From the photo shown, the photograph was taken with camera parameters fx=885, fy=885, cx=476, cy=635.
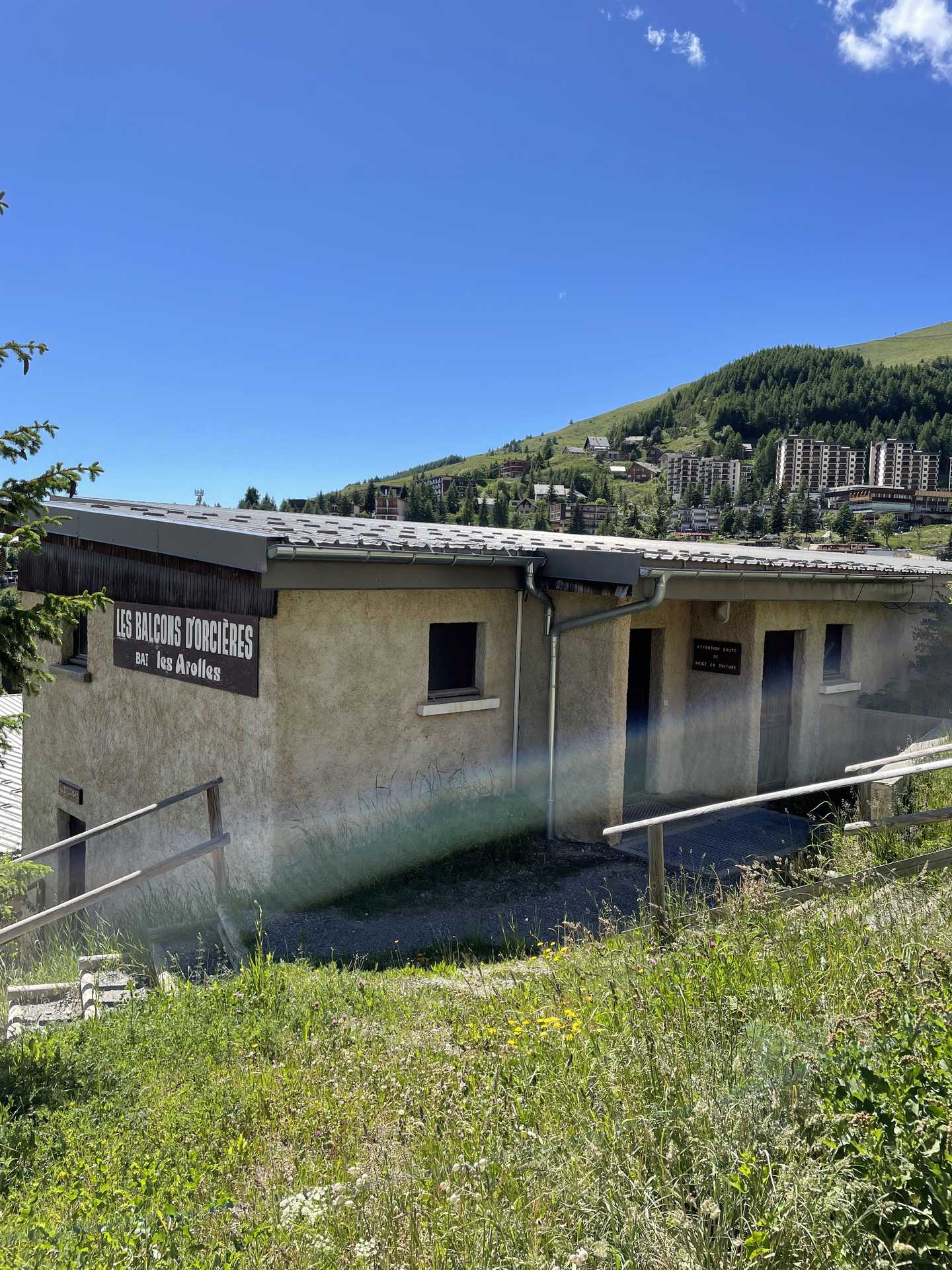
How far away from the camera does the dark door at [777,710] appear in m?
12.4

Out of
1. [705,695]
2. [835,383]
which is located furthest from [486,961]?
[835,383]

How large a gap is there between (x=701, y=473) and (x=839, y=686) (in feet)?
496

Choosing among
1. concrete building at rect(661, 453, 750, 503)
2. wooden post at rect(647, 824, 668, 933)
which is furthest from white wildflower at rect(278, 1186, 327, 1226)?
concrete building at rect(661, 453, 750, 503)

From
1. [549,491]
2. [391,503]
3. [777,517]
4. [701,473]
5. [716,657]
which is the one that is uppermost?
[701,473]

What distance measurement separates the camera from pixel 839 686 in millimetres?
12984

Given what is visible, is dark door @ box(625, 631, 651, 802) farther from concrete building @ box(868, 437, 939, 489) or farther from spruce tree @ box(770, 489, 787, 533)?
concrete building @ box(868, 437, 939, 489)

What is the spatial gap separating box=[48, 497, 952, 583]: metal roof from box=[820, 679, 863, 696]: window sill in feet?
5.42

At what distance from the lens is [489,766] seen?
396 inches

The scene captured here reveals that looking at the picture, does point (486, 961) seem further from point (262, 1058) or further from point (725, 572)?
point (725, 572)

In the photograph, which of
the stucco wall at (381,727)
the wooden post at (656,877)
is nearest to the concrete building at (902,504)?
the stucco wall at (381,727)

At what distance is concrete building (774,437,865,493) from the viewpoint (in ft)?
454

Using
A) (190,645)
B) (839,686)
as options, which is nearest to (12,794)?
(190,645)

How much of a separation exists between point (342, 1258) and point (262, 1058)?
1.93 m

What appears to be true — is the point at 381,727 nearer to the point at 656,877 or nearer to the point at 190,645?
the point at 190,645
